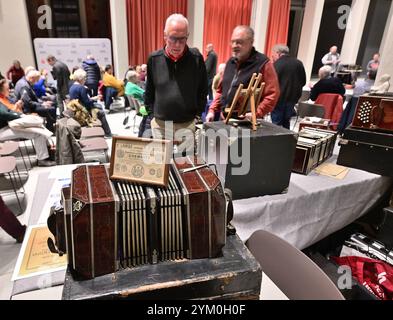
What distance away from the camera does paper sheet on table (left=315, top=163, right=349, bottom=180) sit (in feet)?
5.69

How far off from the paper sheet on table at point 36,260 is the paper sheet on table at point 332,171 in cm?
148

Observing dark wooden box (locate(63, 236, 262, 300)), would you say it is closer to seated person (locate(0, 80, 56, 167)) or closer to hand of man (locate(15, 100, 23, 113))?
seated person (locate(0, 80, 56, 167))

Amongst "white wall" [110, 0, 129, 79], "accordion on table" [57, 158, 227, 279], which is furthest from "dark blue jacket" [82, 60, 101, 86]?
"accordion on table" [57, 158, 227, 279]

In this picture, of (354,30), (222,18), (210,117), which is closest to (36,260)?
(210,117)

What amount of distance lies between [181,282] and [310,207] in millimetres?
1046

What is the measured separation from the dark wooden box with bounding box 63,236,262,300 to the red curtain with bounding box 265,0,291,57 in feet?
29.6

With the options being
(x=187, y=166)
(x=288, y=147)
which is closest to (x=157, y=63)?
(x=288, y=147)

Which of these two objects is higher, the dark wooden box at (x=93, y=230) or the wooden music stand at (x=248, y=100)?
the wooden music stand at (x=248, y=100)

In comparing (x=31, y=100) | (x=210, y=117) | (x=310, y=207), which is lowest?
(x=31, y=100)

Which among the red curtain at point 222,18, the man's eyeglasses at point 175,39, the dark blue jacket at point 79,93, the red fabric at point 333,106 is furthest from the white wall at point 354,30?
the man's eyeglasses at point 175,39

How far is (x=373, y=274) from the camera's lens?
1.65m

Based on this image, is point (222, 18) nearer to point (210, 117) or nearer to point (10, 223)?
point (210, 117)

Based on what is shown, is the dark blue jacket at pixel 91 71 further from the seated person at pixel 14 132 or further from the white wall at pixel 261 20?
the white wall at pixel 261 20

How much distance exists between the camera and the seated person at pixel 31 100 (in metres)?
4.00
